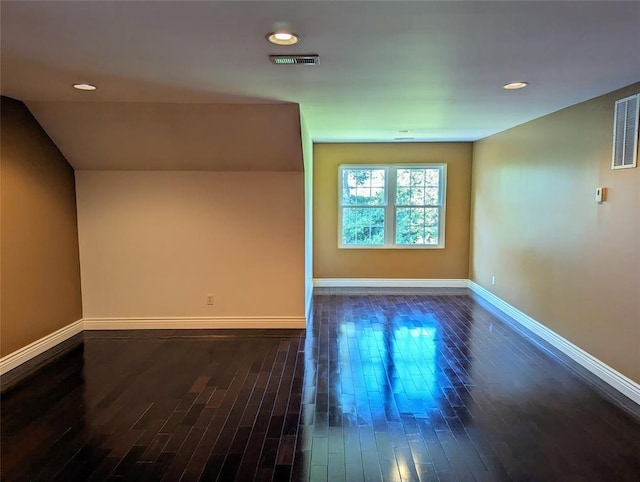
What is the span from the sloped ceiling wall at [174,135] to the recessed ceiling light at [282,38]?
1506 mm

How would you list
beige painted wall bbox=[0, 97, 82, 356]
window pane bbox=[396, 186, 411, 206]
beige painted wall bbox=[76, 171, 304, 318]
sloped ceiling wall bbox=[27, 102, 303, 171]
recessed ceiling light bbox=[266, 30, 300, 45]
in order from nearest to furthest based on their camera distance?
recessed ceiling light bbox=[266, 30, 300, 45]
beige painted wall bbox=[0, 97, 82, 356]
sloped ceiling wall bbox=[27, 102, 303, 171]
beige painted wall bbox=[76, 171, 304, 318]
window pane bbox=[396, 186, 411, 206]

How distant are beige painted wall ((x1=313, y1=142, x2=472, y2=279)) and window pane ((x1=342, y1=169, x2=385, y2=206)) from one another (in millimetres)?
174

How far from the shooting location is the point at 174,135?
399 cm

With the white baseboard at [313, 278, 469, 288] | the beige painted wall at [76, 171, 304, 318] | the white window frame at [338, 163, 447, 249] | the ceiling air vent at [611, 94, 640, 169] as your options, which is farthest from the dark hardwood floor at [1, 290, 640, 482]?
the white window frame at [338, 163, 447, 249]

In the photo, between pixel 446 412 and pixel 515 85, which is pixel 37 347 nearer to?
pixel 446 412

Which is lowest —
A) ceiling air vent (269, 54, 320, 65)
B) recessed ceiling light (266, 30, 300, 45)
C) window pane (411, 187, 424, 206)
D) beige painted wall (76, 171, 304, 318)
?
beige painted wall (76, 171, 304, 318)

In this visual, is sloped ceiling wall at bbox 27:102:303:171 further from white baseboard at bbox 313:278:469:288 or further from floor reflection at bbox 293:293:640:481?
white baseboard at bbox 313:278:469:288

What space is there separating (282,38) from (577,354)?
3648 millimetres

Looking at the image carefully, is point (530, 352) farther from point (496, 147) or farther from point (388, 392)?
point (496, 147)

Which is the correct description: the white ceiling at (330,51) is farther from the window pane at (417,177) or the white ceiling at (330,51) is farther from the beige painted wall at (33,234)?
the window pane at (417,177)

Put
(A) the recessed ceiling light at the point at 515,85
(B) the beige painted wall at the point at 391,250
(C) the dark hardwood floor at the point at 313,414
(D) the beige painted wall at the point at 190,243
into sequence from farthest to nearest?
1. (B) the beige painted wall at the point at 391,250
2. (D) the beige painted wall at the point at 190,243
3. (A) the recessed ceiling light at the point at 515,85
4. (C) the dark hardwood floor at the point at 313,414

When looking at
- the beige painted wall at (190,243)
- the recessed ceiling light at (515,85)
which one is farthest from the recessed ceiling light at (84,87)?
the recessed ceiling light at (515,85)

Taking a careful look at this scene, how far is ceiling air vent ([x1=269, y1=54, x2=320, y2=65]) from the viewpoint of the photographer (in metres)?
2.39

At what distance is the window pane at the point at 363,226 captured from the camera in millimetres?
6793
